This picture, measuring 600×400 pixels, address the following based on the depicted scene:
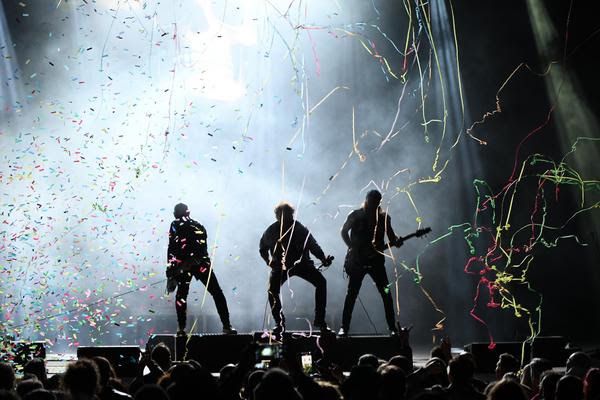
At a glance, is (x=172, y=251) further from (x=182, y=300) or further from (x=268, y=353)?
(x=268, y=353)

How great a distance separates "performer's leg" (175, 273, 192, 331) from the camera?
7398mm

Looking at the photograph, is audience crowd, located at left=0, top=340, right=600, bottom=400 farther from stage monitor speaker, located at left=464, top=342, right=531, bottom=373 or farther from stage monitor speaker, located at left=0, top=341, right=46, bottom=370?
stage monitor speaker, located at left=0, top=341, right=46, bottom=370

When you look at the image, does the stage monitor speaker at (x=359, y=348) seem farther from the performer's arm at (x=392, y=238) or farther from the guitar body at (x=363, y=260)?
the performer's arm at (x=392, y=238)

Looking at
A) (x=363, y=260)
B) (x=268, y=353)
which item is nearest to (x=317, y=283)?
(x=363, y=260)

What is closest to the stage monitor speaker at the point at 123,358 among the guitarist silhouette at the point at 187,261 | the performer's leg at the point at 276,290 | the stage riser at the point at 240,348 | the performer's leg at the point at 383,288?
the stage riser at the point at 240,348

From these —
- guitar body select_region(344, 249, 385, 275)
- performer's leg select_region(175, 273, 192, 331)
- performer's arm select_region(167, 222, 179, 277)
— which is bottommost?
performer's leg select_region(175, 273, 192, 331)

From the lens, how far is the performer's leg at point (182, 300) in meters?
7.40

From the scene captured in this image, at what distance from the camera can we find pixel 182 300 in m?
7.50

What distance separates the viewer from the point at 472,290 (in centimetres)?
1204

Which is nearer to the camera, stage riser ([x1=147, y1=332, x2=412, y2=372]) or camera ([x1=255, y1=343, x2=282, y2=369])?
camera ([x1=255, y1=343, x2=282, y2=369])

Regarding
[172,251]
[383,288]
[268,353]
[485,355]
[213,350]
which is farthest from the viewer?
[172,251]

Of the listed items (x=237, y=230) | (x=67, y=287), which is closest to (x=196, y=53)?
(x=237, y=230)

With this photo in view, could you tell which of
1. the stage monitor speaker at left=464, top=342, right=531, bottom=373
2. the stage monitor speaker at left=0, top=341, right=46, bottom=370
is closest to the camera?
the stage monitor speaker at left=464, top=342, right=531, bottom=373

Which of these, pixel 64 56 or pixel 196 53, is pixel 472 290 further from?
pixel 64 56
